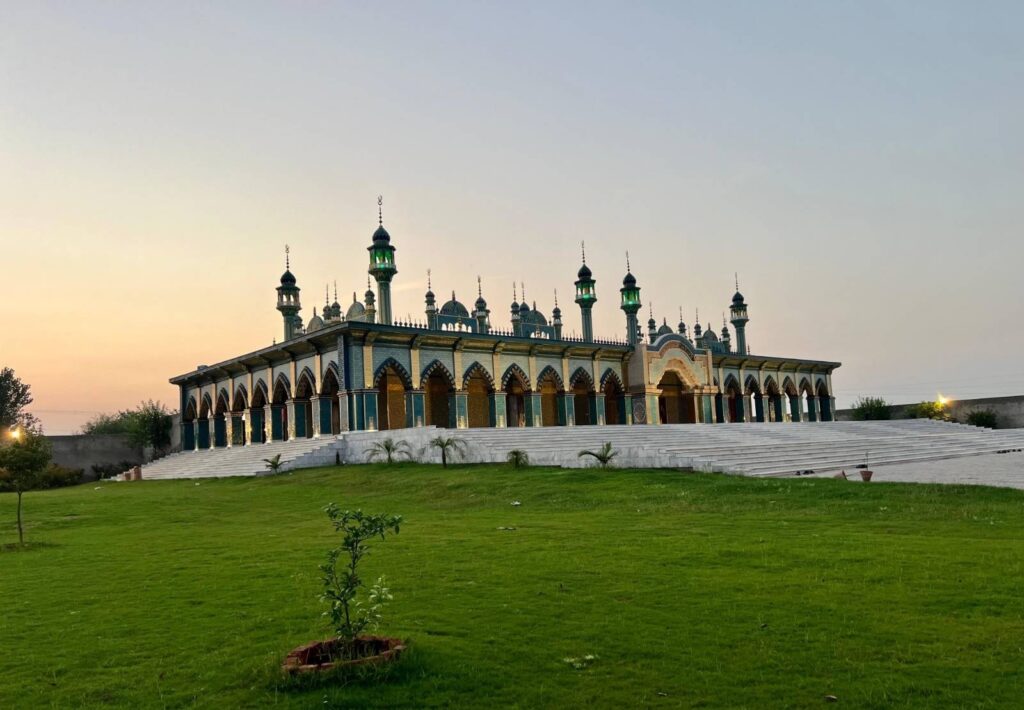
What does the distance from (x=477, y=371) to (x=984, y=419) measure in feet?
102

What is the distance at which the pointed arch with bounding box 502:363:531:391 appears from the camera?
3841 centimetres

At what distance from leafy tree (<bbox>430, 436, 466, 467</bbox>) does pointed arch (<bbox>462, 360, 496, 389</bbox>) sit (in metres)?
11.1

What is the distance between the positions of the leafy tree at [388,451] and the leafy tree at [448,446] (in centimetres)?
187

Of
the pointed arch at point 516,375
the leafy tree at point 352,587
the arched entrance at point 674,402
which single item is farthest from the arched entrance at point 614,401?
the leafy tree at point 352,587

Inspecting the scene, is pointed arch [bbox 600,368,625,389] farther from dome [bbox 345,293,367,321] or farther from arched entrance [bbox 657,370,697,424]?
dome [bbox 345,293,367,321]

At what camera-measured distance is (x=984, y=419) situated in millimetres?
45625

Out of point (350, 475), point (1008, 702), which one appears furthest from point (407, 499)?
point (1008, 702)

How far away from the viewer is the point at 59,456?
43.0 m

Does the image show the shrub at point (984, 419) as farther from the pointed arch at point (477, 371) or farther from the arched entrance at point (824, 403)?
the pointed arch at point (477, 371)

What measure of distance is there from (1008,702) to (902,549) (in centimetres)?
504

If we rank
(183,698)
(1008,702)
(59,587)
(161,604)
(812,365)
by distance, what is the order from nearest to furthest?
(1008,702), (183,698), (161,604), (59,587), (812,365)

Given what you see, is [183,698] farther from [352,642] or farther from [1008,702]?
[1008,702]

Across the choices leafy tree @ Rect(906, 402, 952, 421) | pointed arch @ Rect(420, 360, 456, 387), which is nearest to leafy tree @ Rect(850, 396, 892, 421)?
leafy tree @ Rect(906, 402, 952, 421)

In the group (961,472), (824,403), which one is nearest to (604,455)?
(961,472)
